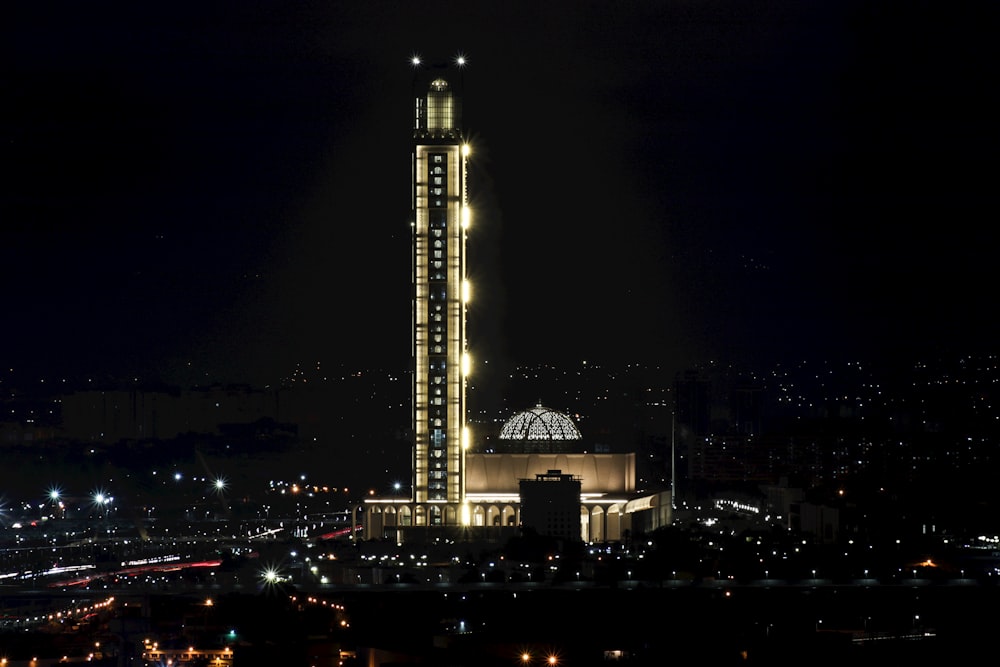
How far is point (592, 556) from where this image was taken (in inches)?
1298

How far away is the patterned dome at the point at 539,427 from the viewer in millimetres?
38188

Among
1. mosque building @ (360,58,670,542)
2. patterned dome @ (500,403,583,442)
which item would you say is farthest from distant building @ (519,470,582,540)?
patterned dome @ (500,403,583,442)

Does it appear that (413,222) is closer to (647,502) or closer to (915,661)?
(647,502)

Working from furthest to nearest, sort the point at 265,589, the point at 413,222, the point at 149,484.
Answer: the point at 149,484 → the point at 413,222 → the point at 265,589

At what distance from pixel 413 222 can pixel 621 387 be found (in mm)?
18307

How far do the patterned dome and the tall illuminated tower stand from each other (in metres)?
3.44

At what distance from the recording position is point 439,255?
34.2m

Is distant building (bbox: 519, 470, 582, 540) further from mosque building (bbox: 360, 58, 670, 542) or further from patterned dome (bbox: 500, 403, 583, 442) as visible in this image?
patterned dome (bbox: 500, 403, 583, 442)

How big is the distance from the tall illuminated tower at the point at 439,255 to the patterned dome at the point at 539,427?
3436 mm

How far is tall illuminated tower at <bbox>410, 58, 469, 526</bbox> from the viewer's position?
1345 inches

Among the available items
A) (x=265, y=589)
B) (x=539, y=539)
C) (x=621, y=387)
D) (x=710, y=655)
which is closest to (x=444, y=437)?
(x=539, y=539)

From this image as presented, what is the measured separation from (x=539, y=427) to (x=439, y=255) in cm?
515

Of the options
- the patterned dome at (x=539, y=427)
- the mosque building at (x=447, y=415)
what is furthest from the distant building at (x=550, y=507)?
the patterned dome at (x=539, y=427)

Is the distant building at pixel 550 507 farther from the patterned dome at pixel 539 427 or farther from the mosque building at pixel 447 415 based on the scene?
the patterned dome at pixel 539 427
